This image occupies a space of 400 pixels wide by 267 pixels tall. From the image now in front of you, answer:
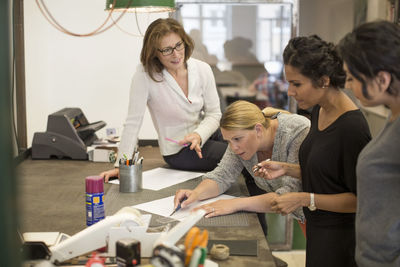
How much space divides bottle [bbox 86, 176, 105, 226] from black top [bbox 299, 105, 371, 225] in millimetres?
761

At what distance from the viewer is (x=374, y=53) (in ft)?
4.52

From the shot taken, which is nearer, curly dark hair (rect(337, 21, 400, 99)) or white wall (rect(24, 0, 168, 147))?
curly dark hair (rect(337, 21, 400, 99))

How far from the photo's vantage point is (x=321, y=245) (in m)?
1.85

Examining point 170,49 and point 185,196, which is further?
point 170,49

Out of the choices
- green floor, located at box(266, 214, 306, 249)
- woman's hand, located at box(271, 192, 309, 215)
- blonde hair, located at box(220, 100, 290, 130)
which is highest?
blonde hair, located at box(220, 100, 290, 130)

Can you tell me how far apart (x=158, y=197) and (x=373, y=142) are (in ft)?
3.47

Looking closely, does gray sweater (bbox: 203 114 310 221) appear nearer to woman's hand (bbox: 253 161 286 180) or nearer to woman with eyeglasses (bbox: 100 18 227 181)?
woman's hand (bbox: 253 161 286 180)

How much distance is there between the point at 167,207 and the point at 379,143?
0.95m

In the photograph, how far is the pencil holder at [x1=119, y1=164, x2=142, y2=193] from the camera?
7.58 ft

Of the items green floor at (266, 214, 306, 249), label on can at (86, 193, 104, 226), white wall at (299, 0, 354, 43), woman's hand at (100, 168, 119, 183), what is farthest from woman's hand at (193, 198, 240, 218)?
white wall at (299, 0, 354, 43)

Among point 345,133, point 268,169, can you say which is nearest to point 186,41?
point 268,169

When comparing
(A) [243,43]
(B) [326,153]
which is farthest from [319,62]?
(A) [243,43]

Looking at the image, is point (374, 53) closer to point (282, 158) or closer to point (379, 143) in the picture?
point (379, 143)

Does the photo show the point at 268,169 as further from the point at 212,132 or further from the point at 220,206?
the point at 212,132
